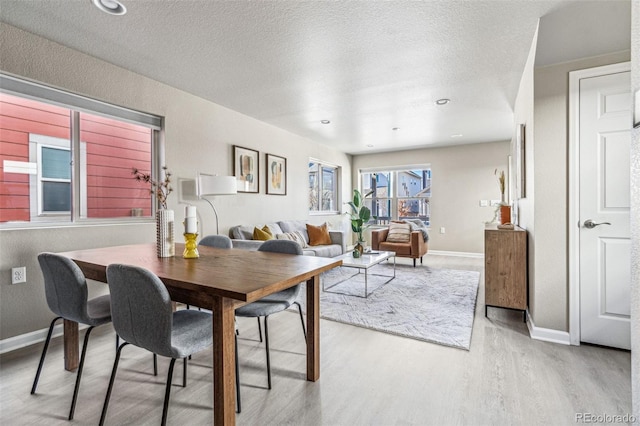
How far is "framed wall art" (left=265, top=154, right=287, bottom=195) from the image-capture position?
15.8ft

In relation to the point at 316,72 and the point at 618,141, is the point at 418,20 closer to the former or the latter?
the point at 316,72

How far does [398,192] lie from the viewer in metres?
7.32

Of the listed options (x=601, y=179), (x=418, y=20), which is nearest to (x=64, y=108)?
(x=418, y=20)

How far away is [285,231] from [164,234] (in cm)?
295

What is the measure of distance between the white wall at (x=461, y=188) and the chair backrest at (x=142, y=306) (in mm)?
6099

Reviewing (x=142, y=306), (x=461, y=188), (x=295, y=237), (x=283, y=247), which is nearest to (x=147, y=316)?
(x=142, y=306)

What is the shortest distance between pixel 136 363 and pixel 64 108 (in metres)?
2.16

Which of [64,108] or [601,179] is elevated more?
[64,108]

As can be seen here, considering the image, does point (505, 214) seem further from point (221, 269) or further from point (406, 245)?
point (221, 269)

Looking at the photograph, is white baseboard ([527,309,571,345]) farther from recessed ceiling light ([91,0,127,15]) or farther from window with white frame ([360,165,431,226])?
window with white frame ([360,165,431,226])

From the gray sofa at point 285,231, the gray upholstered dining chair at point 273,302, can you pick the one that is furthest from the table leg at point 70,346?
the gray sofa at point 285,231

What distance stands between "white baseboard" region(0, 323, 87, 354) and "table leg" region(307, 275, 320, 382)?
2.15m

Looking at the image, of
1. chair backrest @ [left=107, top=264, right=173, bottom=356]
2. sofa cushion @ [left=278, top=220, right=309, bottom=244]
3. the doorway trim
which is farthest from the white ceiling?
sofa cushion @ [left=278, top=220, right=309, bottom=244]

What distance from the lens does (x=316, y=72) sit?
9.66 feet
